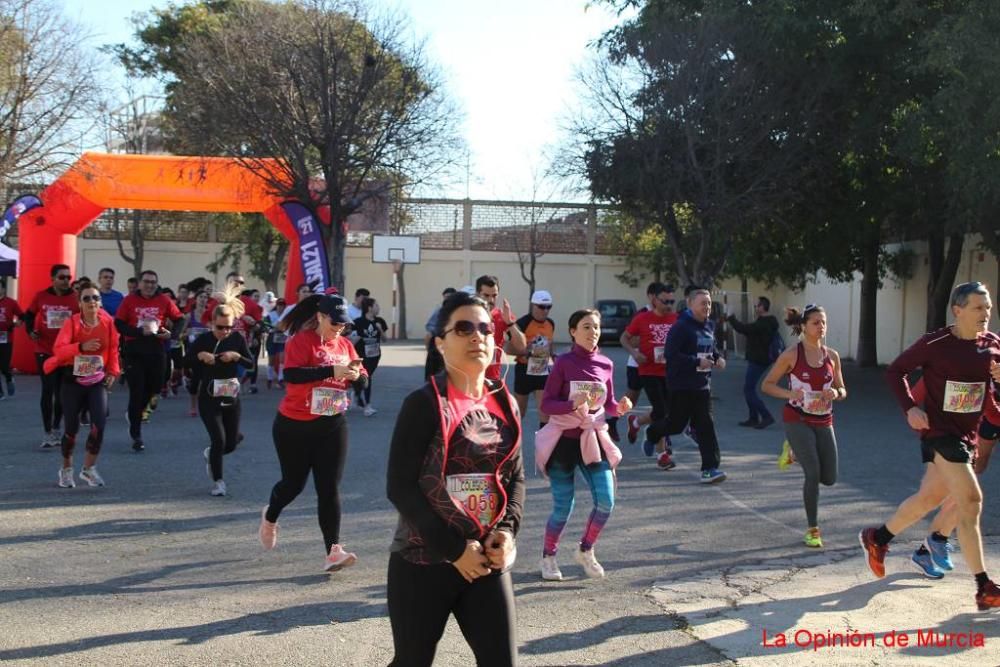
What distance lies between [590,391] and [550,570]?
121 cm

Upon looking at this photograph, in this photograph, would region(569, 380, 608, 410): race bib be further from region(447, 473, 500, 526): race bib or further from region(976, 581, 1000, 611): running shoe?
region(447, 473, 500, 526): race bib

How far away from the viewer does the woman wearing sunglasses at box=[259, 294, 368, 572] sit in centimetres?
729

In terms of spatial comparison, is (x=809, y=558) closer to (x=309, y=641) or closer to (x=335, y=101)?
(x=309, y=641)

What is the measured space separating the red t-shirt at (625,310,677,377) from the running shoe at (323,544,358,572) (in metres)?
6.32

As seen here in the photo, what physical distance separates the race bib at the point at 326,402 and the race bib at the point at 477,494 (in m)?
3.65

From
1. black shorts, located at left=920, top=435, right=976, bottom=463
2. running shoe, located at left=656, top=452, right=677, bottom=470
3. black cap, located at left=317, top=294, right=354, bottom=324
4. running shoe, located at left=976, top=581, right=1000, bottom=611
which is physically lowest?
running shoe, located at left=656, top=452, right=677, bottom=470

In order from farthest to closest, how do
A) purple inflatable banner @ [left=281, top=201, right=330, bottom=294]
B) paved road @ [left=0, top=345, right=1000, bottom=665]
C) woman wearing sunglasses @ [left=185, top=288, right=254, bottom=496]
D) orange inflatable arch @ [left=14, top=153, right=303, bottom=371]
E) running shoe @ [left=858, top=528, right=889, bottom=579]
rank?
orange inflatable arch @ [left=14, top=153, right=303, bottom=371]
purple inflatable banner @ [left=281, top=201, right=330, bottom=294]
woman wearing sunglasses @ [left=185, top=288, right=254, bottom=496]
running shoe @ [left=858, top=528, right=889, bottom=579]
paved road @ [left=0, top=345, right=1000, bottom=665]

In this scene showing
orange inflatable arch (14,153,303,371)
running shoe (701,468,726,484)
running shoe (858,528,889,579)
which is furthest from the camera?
orange inflatable arch (14,153,303,371)

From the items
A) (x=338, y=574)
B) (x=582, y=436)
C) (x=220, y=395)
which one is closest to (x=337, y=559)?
(x=338, y=574)

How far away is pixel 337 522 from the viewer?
7277mm

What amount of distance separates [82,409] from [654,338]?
618cm

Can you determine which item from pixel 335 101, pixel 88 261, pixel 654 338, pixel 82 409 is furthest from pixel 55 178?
pixel 88 261

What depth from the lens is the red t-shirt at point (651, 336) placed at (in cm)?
1286

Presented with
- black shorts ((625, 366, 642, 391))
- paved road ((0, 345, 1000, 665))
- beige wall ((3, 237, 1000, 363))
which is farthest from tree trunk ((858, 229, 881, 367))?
paved road ((0, 345, 1000, 665))
